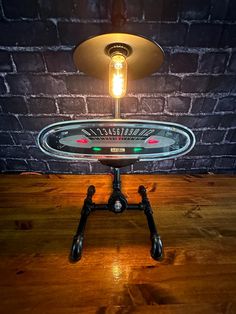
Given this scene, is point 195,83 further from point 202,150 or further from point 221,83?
point 202,150

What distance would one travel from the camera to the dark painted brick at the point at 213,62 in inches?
31.3

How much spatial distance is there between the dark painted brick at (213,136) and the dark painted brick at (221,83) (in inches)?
7.9

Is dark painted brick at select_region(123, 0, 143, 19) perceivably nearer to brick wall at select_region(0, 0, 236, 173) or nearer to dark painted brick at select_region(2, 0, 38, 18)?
brick wall at select_region(0, 0, 236, 173)

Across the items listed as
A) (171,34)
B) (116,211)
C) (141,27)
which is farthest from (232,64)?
(116,211)

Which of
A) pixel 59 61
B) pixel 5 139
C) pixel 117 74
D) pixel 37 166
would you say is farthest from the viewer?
pixel 37 166

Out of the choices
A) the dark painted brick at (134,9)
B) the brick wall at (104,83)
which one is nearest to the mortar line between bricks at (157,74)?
the brick wall at (104,83)

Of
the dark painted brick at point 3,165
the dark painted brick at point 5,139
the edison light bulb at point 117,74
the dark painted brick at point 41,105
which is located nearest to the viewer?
the edison light bulb at point 117,74

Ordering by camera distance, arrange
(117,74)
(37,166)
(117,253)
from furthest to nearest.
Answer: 1. (37,166)
2. (117,253)
3. (117,74)

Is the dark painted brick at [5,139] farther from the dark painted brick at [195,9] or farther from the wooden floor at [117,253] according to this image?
the dark painted brick at [195,9]

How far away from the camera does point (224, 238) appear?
0.74 metres

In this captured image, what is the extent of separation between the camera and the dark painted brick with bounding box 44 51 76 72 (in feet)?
2.55

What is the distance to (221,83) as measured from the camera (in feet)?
2.84

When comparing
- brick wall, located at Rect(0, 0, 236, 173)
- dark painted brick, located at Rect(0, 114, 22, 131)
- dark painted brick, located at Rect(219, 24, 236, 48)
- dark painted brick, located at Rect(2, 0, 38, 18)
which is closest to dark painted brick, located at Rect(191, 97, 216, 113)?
brick wall, located at Rect(0, 0, 236, 173)

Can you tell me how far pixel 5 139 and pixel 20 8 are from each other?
566 mm
